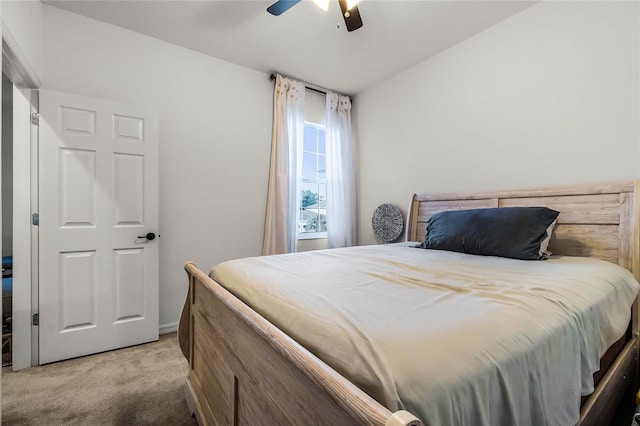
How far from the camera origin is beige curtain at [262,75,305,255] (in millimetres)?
3148

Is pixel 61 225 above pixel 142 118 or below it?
below

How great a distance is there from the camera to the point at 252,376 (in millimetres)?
872

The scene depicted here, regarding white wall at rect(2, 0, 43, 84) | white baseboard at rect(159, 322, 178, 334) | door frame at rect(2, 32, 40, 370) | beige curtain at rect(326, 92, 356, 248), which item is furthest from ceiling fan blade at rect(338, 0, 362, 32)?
white baseboard at rect(159, 322, 178, 334)

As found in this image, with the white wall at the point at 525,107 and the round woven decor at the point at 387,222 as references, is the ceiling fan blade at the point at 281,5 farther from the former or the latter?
the round woven decor at the point at 387,222

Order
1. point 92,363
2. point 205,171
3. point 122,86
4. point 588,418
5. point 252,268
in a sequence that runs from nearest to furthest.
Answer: point 588,418 < point 252,268 < point 92,363 < point 122,86 < point 205,171

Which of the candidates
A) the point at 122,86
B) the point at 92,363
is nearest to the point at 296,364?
the point at 92,363

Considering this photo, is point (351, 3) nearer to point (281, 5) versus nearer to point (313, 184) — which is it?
point (281, 5)

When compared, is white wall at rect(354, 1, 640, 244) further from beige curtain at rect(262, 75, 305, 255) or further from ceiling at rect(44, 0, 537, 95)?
beige curtain at rect(262, 75, 305, 255)

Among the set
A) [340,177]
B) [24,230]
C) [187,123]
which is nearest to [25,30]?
[187,123]

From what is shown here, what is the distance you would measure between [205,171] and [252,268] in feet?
5.86

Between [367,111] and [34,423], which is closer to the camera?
[34,423]

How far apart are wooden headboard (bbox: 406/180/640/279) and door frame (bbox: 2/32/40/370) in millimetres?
3529

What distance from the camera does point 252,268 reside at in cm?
143

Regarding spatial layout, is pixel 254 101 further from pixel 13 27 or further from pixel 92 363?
pixel 92 363
